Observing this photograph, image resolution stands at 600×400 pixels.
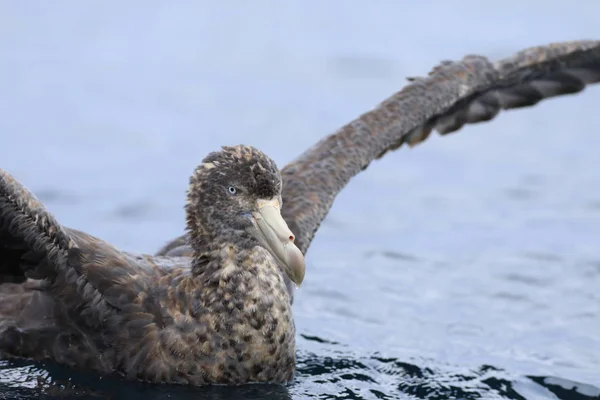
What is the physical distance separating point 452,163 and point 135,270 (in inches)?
303

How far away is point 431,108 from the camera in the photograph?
39.6 feet

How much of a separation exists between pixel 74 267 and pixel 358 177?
23.4 feet

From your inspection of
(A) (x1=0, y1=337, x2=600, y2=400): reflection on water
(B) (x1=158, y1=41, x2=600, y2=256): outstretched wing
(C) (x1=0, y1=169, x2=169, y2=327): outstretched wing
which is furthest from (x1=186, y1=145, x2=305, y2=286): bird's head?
(B) (x1=158, y1=41, x2=600, y2=256): outstretched wing

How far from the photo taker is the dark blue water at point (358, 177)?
11211mm

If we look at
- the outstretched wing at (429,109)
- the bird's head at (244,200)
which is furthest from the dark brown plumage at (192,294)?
the outstretched wing at (429,109)

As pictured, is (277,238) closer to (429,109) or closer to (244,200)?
(244,200)

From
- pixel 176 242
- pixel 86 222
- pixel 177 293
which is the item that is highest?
pixel 86 222

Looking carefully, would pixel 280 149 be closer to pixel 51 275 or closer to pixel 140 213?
pixel 140 213

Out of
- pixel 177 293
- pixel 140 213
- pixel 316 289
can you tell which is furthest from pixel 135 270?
pixel 140 213

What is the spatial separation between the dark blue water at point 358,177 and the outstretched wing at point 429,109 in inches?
44.6

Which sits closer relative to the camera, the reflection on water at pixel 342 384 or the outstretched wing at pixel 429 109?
the reflection on water at pixel 342 384

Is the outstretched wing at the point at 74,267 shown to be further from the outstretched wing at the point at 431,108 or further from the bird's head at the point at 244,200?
the outstretched wing at the point at 431,108

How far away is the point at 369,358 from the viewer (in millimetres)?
11109

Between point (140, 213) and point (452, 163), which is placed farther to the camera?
point (452, 163)
